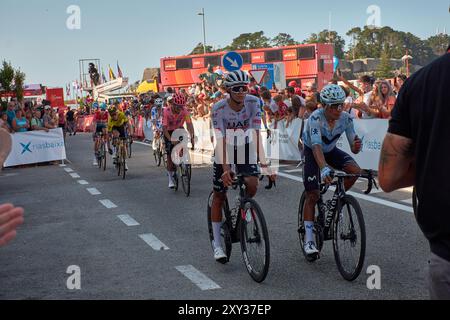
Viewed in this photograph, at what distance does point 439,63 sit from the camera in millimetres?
2352

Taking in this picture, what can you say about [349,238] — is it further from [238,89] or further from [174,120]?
[174,120]

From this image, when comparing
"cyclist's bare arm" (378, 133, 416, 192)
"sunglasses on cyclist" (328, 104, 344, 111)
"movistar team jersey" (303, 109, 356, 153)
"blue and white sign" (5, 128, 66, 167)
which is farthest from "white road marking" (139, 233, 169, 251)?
"blue and white sign" (5, 128, 66, 167)

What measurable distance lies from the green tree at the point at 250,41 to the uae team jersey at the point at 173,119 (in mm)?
154185

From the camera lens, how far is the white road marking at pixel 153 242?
26.1 ft

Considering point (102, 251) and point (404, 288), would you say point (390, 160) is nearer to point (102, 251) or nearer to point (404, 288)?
point (404, 288)

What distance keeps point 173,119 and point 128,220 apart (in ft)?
11.2

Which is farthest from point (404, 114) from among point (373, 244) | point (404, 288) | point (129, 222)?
point (129, 222)

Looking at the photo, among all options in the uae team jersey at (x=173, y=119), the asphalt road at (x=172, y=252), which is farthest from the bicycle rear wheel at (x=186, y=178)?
the uae team jersey at (x=173, y=119)

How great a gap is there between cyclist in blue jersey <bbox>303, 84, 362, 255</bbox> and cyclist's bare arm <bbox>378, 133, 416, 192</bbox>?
12.1 ft

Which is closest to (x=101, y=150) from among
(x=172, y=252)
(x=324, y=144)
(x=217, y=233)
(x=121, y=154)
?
(x=121, y=154)

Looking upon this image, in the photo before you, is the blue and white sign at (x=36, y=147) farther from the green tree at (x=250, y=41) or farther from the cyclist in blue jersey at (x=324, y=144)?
the green tree at (x=250, y=41)

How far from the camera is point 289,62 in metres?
54.1

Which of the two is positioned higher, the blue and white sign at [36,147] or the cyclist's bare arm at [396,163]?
the cyclist's bare arm at [396,163]
